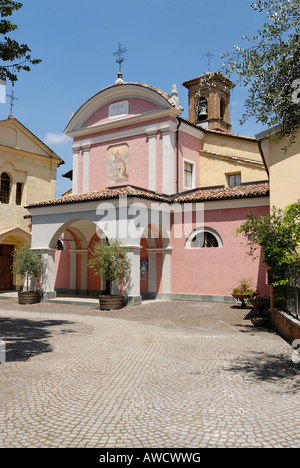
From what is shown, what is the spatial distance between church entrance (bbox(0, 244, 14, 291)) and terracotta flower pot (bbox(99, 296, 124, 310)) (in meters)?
10.5

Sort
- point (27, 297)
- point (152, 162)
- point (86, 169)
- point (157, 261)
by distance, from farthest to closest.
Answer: point (86, 169) < point (152, 162) < point (157, 261) < point (27, 297)

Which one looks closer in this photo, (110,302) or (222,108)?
(110,302)

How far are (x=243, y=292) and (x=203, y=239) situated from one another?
11.5 feet

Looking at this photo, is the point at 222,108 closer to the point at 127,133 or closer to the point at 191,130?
the point at 191,130

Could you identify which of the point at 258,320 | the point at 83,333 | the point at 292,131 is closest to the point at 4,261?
the point at 83,333

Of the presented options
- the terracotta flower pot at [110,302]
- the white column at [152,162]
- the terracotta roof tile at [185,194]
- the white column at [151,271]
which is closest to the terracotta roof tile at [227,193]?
the terracotta roof tile at [185,194]

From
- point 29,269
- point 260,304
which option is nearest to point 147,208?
point 29,269

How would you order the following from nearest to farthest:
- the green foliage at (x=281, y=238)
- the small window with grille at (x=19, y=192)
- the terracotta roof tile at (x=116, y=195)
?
1. the green foliage at (x=281, y=238)
2. the terracotta roof tile at (x=116, y=195)
3. the small window with grille at (x=19, y=192)

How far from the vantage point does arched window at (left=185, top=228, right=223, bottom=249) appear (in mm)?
17062

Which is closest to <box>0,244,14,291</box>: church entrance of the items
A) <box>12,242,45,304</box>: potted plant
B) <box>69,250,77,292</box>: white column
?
<box>69,250,77,292</box>: white column

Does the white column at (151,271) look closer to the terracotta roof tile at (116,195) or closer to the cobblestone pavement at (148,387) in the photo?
the terracotta roof tile at (116,195)

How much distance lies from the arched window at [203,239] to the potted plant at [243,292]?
218cm

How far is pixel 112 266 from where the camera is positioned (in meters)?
14.9

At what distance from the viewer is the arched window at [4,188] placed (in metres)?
23.3
